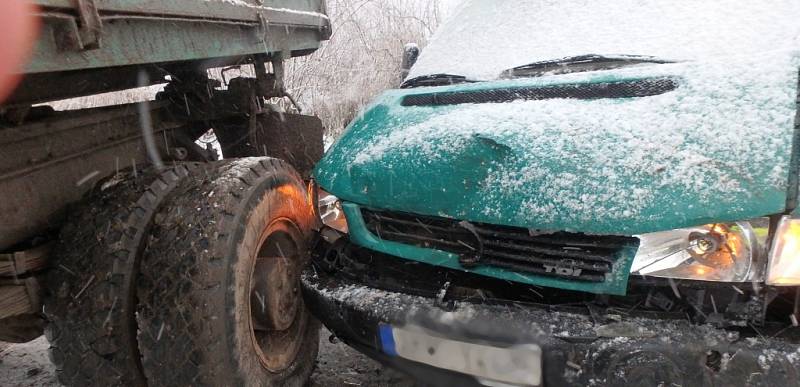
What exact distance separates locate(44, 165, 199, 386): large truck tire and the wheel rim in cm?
45

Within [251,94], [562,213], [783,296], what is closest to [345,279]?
[562,213]

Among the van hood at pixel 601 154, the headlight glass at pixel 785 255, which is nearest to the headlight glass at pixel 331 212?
the van hood at pixel 601 154

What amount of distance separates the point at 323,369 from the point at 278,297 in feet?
2.16

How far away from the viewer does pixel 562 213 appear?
170cm

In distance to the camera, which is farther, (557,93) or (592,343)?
(557,93)

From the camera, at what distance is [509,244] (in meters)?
1.86

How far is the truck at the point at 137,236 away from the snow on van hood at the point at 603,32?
125 cm

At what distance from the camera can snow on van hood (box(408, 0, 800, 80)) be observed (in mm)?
2195

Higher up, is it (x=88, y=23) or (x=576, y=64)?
(x=88, y=23)

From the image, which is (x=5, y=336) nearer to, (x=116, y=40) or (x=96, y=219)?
(x=96, y=219)

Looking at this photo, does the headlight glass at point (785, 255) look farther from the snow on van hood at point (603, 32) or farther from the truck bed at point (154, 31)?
the truck bed at point (154, 31)

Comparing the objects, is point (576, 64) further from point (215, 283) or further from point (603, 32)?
point (215, 283)

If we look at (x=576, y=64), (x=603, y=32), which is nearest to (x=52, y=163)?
(x=576, y=64)

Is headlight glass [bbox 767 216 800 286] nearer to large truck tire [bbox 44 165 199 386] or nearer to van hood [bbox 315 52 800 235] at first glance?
van hood [bbox 315 52 800 235]
